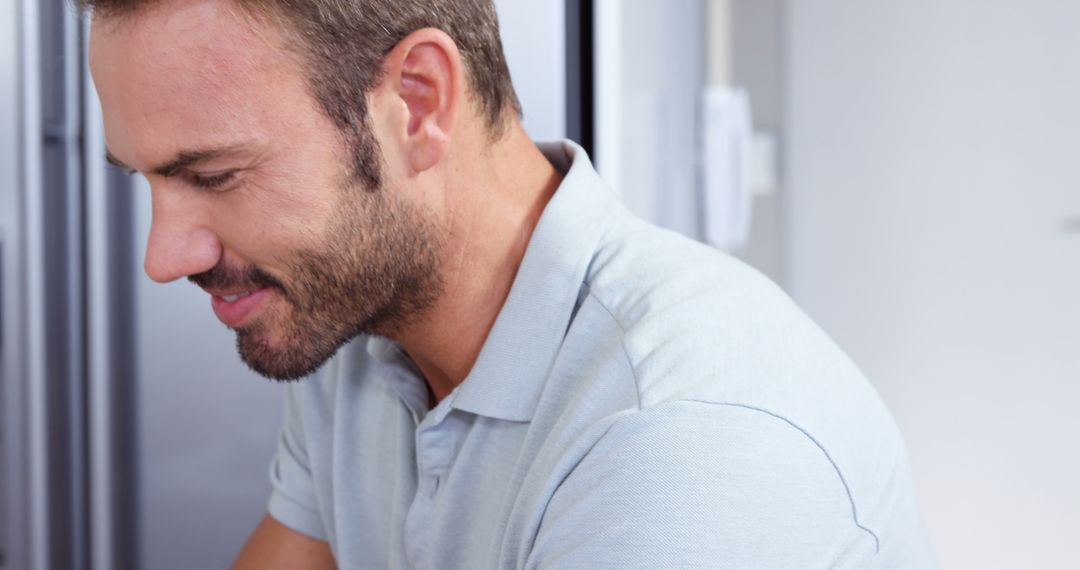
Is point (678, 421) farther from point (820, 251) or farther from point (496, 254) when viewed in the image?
point (820, 251)

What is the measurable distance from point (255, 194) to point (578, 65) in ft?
2.11

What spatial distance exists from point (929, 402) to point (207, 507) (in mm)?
1491

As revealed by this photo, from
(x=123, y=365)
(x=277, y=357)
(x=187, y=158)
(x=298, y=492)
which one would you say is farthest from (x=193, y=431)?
(x=187, y=158)

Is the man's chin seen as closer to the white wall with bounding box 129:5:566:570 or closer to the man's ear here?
the man's ear

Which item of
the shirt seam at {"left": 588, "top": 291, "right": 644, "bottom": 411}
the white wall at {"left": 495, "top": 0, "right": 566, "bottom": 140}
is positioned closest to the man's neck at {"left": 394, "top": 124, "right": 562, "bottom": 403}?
the shirt seam at {"left": 588, "top": 291, "right": 644, "bottom": 411}

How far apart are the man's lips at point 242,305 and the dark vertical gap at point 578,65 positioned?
1.96ft

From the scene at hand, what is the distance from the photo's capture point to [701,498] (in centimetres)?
59

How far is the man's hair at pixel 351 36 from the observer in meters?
0.75

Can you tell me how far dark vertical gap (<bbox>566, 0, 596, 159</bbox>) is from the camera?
1.31m

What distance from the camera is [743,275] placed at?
0.78 metres

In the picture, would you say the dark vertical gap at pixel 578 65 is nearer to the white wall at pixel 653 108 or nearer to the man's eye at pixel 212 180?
the white wall at pixel 653 108

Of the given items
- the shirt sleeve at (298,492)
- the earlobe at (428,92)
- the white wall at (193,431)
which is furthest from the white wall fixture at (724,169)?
the earlobe at (428,92)

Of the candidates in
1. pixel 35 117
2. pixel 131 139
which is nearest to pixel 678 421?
pixel 131 139

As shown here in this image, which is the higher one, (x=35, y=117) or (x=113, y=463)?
(x=35, y=117)
